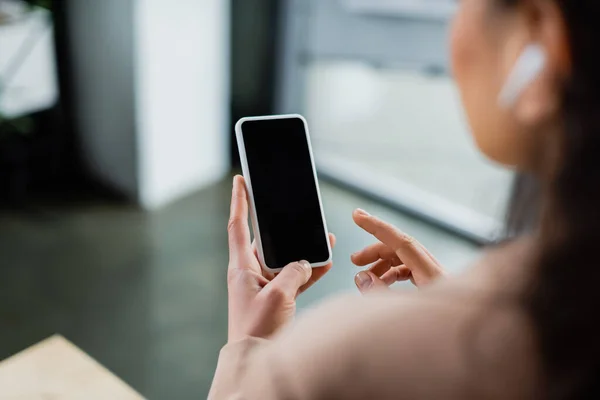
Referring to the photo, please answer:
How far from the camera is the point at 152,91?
226 centimetres

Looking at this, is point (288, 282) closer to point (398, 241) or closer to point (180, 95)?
point (398, 241)

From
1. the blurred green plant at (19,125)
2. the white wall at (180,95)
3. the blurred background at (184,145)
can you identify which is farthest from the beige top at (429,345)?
the blurred green plant at (19,125)

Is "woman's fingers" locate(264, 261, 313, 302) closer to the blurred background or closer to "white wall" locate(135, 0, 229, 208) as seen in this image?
the blurred background

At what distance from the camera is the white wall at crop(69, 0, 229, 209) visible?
7.24ft

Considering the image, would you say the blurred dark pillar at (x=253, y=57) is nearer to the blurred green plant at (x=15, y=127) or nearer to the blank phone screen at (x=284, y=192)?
the blurred green plant at (x=15, y=127)

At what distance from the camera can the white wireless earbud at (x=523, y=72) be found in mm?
427

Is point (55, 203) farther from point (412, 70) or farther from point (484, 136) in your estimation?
point (484, 136)

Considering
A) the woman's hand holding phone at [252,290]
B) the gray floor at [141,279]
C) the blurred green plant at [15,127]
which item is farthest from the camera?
the blurred green plant at [15,127]

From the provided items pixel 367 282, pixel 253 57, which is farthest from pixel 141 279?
pixel 367 282

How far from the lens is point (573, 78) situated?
15.6 inches

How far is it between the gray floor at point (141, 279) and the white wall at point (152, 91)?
116mm

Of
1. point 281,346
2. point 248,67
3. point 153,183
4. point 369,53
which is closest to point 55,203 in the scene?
point 153,183

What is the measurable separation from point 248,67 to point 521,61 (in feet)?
7.19

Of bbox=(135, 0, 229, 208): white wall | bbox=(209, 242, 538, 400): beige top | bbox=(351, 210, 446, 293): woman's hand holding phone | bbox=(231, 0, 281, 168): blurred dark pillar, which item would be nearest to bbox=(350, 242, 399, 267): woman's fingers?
bbox=(351, 210, 446, 293): woman's hand holding phone
